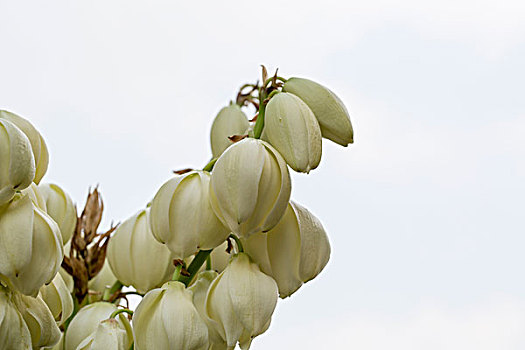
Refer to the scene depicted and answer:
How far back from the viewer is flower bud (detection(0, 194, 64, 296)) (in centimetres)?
30

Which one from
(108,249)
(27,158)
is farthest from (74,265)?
(27,158)

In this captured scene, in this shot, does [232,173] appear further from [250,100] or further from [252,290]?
[250,100]

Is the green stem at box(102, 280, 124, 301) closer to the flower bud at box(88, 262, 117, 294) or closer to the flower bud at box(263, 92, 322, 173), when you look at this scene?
the flower bud at box(88, 262, 117, 294)

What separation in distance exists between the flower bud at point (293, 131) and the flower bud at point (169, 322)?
0.22 ft

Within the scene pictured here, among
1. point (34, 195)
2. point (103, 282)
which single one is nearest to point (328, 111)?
point (34, 195)

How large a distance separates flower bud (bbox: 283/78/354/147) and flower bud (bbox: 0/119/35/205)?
109 millimetres

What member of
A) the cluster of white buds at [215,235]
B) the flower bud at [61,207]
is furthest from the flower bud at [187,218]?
the flower bud at [61,207]

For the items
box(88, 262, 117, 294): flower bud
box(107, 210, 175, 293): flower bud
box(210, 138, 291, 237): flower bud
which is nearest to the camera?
box(210, 138, 291, 237): flower bud

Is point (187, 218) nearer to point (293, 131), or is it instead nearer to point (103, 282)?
point (293, 131)

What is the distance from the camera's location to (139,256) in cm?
39

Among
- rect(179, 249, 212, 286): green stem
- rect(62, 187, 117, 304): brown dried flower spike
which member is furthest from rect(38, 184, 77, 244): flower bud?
rect(179, 249, 212, 286): green stem

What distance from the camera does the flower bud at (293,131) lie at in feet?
0.99

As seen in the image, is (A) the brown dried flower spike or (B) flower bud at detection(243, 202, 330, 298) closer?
(B) flower bud at detection(243, 202, 330, 298)

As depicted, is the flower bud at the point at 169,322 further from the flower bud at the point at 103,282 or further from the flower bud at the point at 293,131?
the flower bud at the point at 103,282
